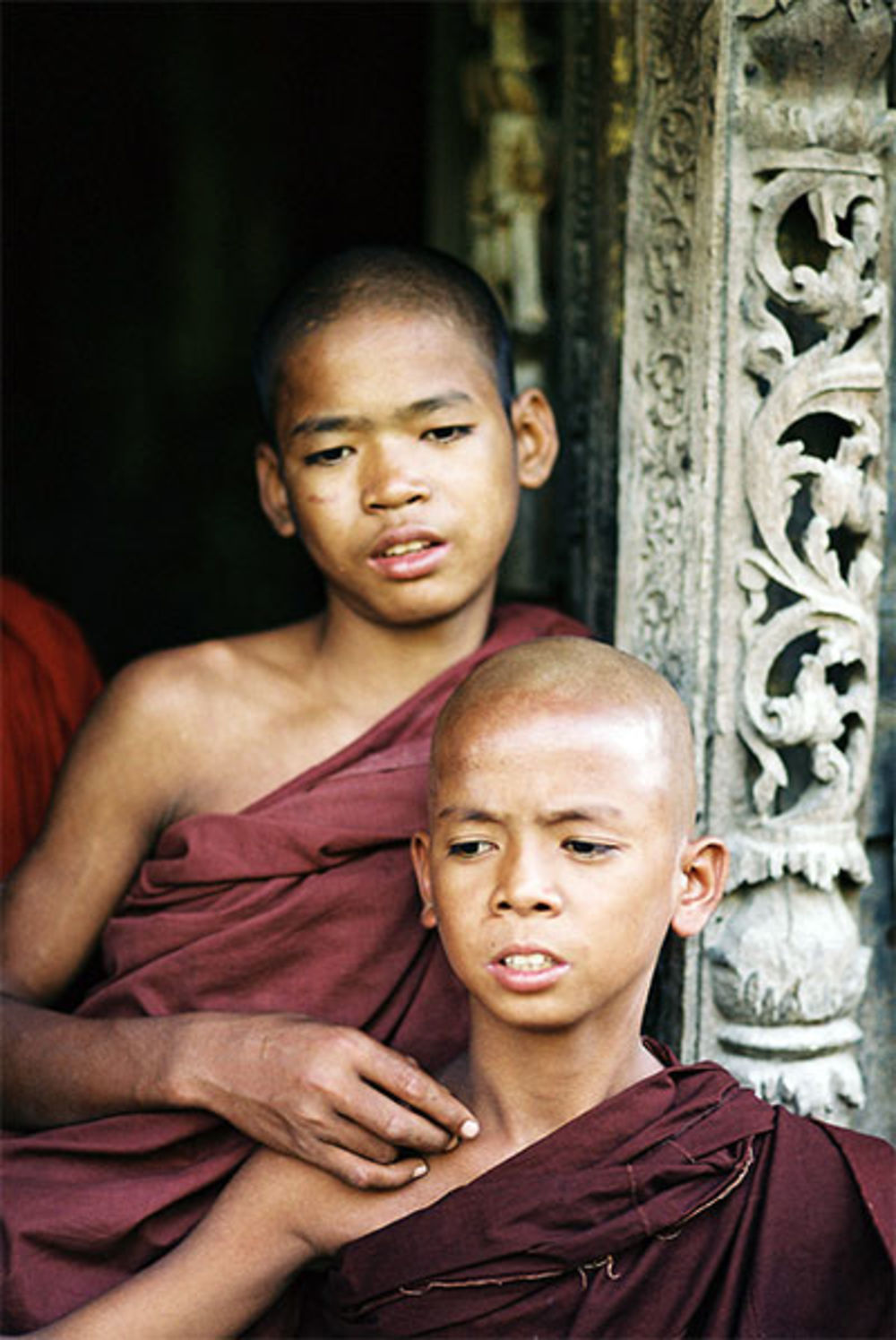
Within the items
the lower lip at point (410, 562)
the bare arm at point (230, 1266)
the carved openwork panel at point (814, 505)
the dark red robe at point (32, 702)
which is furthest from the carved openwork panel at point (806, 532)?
the dark red robe at point (32, 702)

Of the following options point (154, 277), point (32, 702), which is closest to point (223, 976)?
point (32, 702)

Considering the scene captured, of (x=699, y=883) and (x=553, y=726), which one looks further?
(x=699, y=883)

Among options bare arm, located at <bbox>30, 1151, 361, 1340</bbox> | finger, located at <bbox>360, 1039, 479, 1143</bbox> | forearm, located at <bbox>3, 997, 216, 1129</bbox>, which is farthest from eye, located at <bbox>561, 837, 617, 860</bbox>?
forearm, located at <bbox>3, 997, 216, 1129</bbox>

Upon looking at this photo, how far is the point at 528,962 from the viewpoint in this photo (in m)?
1.99

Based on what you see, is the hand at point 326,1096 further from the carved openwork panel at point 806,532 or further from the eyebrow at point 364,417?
the eyebrow at point 364,417

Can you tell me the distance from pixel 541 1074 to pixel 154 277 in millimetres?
4360

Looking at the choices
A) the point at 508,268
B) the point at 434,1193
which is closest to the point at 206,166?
the point at 508,268

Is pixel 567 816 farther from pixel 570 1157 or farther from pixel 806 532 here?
pixel 806 532

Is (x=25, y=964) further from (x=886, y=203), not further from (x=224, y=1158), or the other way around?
(x=886, y=203)

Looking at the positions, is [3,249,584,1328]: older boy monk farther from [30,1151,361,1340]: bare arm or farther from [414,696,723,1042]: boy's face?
[414,696,723,1042]: boy's face

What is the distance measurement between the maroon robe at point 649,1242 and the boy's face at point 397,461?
2.85 ft

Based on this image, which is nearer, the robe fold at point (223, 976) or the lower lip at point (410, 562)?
the robe fold at point (223, 976)

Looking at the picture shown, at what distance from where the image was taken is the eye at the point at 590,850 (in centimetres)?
202

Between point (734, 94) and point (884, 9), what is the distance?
0.23 meters
